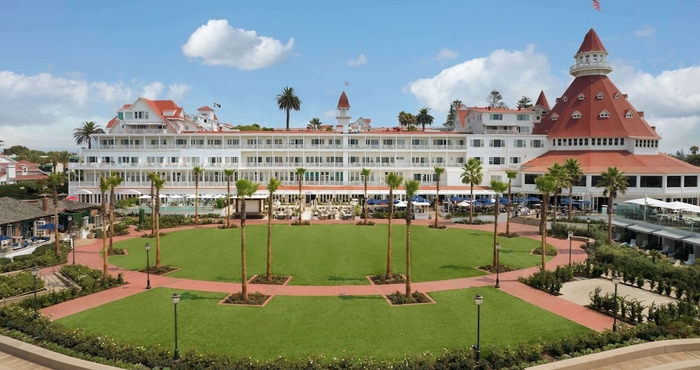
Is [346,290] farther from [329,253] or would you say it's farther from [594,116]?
[594,116]

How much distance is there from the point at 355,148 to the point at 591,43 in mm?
38183

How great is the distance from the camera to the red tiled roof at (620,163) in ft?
169

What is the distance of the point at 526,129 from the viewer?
63.7 metres

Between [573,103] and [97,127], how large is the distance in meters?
84.9

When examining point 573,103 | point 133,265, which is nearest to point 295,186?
point 133,265

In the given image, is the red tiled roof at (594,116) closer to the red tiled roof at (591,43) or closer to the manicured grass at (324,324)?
the red tiled roof at (591,43)

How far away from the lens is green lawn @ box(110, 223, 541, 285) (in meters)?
24.8

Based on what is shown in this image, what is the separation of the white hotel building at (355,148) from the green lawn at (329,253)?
2219cm

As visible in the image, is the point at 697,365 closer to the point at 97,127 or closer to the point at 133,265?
the point at 133,265

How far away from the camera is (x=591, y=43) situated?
6175 cm

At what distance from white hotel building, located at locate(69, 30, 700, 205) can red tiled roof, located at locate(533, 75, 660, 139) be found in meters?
0.14

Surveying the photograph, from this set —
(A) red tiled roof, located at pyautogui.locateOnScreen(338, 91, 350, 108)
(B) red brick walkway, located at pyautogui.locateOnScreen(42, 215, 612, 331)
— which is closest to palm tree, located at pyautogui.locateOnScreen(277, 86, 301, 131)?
(A) red tiled roof, located at pyautogui.locateOnScreen(338, 91, 350, 108)

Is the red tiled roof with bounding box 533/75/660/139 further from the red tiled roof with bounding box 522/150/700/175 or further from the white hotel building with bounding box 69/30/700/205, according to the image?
the red tiled roof with bounding box 522/150/700/175

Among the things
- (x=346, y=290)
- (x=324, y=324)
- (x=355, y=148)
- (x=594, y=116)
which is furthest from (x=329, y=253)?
(x=594, y=116)
